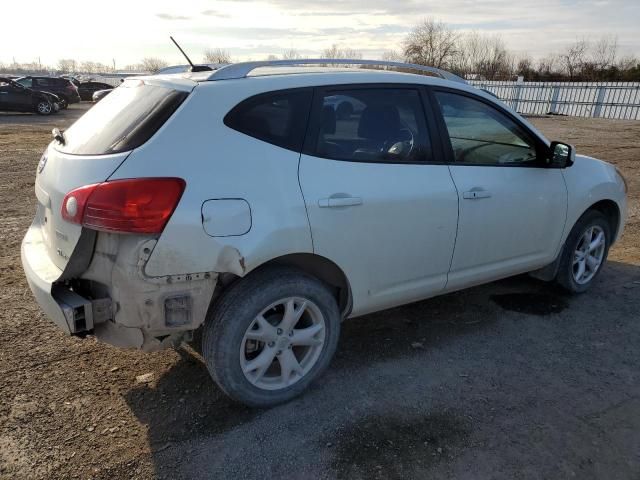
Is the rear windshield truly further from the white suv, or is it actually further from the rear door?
the rear door

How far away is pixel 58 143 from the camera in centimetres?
311

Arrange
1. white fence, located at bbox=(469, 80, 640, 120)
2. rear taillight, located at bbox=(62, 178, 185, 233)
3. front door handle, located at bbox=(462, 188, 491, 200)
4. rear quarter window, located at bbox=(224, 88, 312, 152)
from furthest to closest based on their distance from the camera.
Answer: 1. white fence, located at bbox=(469, 80, 640, 120)
2. front door handle, located at bbox=(462, 188, 491, 200)
3. rear quarter window, located at bbox=(224, 88, 312, 152)
4. rear taillight, located at bbox=(62, 178, 185, 233)

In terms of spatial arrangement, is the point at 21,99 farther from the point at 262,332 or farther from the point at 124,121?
the point at 262,332

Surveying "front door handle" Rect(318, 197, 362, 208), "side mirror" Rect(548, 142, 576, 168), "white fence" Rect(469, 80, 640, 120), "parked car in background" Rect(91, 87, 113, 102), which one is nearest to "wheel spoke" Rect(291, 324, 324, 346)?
"front door handle" Rect(318, 197, 362, 208)

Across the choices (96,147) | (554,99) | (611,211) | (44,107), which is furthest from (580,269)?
(554,99)

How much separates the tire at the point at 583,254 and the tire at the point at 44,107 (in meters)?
23.8

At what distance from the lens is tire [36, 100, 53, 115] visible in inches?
890

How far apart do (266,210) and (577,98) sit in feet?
102

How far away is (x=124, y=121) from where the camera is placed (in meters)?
2.74

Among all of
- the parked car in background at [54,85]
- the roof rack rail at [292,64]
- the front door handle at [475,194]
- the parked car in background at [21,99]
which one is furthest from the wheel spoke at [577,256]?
the parked car in background at [54,85]

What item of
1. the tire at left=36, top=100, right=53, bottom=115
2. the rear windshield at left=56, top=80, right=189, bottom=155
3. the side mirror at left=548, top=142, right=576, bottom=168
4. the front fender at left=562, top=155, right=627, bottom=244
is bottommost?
the tire at left=36, top=100, right=53, bottom=115

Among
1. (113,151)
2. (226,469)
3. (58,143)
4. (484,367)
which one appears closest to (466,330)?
(484,367)

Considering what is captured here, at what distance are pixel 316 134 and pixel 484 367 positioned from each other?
188cm

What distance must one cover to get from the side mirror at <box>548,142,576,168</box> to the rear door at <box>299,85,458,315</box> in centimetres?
109
